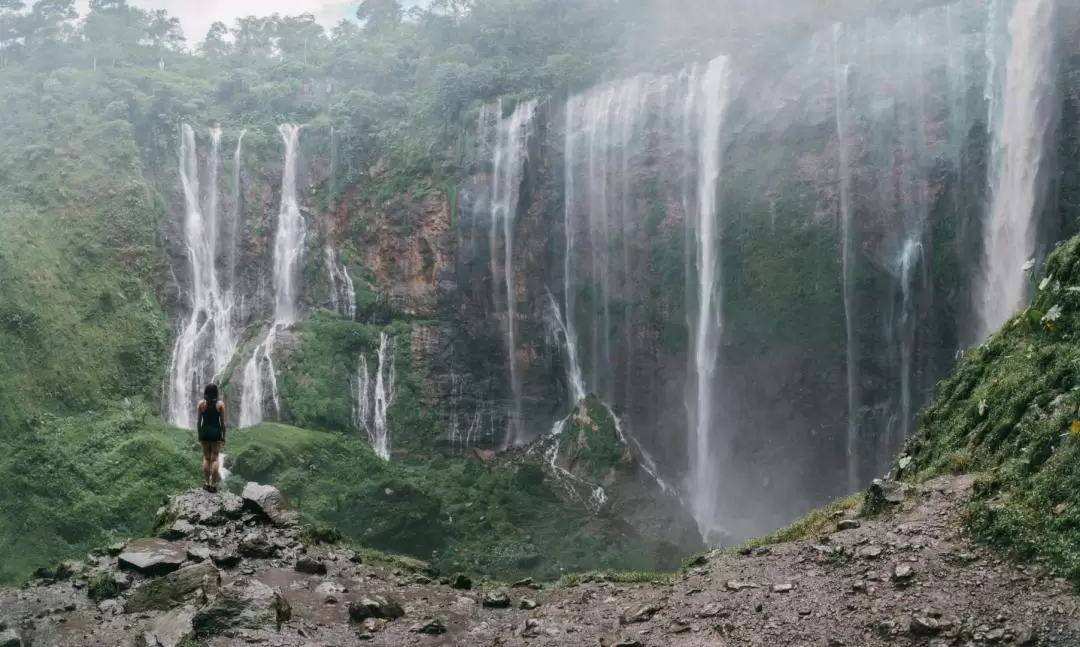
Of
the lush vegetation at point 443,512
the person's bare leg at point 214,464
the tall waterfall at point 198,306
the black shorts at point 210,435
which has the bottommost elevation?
the lush vegetation at point 443,512

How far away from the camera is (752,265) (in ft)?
77.0

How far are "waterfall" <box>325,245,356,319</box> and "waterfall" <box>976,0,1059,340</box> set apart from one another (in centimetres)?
1722

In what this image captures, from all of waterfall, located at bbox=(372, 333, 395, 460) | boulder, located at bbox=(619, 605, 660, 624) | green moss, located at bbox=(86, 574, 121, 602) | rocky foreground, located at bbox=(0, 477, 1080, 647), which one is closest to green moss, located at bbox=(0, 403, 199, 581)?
waterfall, located at bbox=(372, 333, 395, 460)

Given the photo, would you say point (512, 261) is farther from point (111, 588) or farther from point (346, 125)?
point (111, 588)

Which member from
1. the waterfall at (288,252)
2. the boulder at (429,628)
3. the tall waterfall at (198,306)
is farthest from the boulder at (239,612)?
the waterfall at (288,252)

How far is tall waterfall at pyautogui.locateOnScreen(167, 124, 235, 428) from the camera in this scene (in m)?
24.0

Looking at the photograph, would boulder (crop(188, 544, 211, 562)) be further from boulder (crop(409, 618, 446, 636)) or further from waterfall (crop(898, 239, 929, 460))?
waterfall (crop(898, 239, 929, 460))

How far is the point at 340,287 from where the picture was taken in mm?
26750

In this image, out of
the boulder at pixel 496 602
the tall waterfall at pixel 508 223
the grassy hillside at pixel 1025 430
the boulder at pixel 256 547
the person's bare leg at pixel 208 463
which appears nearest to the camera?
the grassy hillside at pixel 1025 430

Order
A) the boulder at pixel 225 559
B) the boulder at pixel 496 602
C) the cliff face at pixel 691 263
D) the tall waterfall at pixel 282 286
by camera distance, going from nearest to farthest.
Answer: the boulder at pixel 496 602, the boulder at pixel 225 559, the cliff face at pixel 691 263, the tall waterfall at pixel 282 286

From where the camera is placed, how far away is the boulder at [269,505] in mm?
9742

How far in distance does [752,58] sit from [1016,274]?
29.9 feet

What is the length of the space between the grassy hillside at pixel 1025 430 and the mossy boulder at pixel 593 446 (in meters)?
12.6

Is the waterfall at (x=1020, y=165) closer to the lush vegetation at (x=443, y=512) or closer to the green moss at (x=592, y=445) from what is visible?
the green moss at (x=592, y=445)
